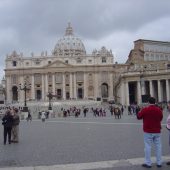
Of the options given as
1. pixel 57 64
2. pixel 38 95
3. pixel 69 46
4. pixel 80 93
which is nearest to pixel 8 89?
pixel 38 95

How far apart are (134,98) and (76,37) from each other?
61.0 metres

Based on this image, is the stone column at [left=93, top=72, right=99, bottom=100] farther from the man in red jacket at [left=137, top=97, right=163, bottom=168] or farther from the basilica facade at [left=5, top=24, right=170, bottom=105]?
the man in red jacket at [left=137, top=97, right=163, bottom=168]

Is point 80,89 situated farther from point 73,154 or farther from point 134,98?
point 73,154

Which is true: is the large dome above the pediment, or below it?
above

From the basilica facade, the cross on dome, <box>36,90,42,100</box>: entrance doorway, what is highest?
the cross on dome

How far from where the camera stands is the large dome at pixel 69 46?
5610 inches

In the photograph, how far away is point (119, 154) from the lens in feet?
34.5

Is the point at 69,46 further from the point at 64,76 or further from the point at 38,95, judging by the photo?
the point at 38,95

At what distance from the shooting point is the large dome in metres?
142

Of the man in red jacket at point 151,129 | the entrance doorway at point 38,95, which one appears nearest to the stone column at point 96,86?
the entrance doorway at point 38,95

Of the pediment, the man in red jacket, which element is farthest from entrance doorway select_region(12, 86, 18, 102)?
the man in red jacket

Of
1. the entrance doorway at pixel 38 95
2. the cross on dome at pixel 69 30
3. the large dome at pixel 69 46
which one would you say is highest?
the cross on dome at pixel 69 30

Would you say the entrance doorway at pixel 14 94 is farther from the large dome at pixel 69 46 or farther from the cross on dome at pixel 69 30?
the cross on dome at pixel 69 30

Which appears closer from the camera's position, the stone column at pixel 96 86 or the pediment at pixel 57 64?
the pediment at pixel 57 64
